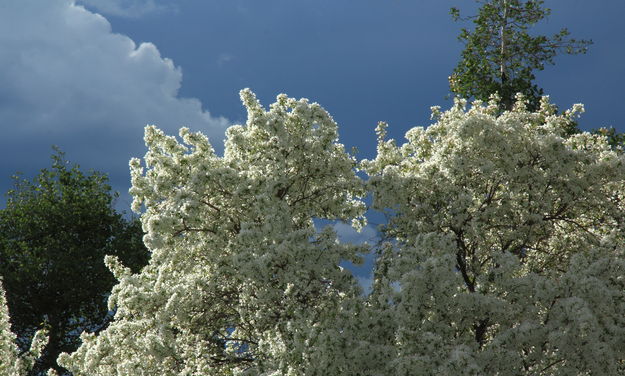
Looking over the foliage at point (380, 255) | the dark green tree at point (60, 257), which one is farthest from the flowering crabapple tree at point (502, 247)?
the dark green tree at point (60, 257)

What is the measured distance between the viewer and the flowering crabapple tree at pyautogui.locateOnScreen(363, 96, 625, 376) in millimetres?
14258

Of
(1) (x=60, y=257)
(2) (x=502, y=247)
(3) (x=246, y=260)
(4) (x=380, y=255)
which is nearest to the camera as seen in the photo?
(3) (x=246, y=260)

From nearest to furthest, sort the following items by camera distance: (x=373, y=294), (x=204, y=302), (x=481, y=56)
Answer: (x=373, y=294), (x=204, y=302), (x=481, y=56)

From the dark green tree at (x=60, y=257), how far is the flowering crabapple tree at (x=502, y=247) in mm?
23519

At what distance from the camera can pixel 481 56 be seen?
37000mm

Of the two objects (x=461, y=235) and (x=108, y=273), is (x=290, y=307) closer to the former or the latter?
A: (x=461, y=235)

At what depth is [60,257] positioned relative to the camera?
38.2m

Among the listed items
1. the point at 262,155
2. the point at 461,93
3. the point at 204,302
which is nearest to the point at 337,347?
the point at 204,302

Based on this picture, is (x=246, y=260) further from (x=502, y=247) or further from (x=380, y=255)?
(x=502, y=247)

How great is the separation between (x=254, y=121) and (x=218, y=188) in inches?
83.3

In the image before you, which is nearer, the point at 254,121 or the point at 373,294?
the point at 373,294

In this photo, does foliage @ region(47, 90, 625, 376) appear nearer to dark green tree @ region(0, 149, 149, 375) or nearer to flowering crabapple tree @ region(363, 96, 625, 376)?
flowering crabapple tree @ region(363, 96, 625, 376)

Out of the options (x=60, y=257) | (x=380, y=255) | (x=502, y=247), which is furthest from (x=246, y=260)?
(x=60, y=257)

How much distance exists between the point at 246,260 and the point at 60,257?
25189 mm
